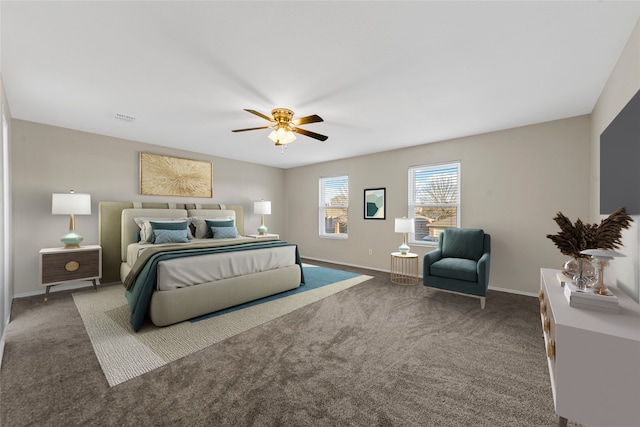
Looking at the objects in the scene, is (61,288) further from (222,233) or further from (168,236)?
(222,233)

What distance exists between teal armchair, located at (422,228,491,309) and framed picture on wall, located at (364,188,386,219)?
1460 mm

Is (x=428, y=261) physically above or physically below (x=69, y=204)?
below

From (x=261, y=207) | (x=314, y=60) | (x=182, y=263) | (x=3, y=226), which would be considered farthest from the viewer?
(x=261, y=207)

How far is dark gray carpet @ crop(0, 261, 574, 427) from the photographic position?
1.53 meters

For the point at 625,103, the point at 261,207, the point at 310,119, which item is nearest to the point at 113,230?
the point at 261,207

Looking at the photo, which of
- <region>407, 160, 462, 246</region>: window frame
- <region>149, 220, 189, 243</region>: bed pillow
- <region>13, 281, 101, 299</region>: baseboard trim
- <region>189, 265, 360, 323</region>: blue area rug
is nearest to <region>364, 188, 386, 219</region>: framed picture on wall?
<region>407, 160, 462, 246</region>: window frame

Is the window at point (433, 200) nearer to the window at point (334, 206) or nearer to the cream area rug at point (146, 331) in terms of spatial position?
the window at point (334, 206)

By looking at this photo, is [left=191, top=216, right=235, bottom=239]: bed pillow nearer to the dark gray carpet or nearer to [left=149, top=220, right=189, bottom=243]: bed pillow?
[left=149, top=220, right=189, bottom=243]: bed pillow

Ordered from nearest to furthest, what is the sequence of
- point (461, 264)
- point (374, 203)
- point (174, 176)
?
point (461, 264) → point (174, 176) → point (374, 203)

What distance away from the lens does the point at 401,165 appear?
16.8ft

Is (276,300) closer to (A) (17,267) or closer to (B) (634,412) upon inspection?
(B) (634,412)

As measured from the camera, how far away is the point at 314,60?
2.21 meters

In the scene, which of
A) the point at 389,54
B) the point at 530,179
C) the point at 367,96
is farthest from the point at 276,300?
the point at 530,179

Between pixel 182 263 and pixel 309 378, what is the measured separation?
72.4 inches
